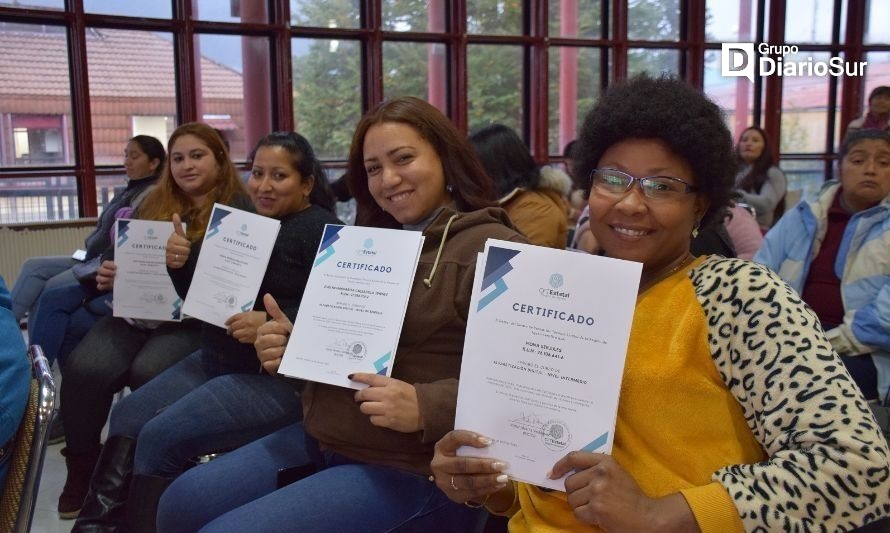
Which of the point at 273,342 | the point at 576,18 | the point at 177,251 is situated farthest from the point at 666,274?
the point at 576,18

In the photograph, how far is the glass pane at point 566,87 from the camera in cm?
823

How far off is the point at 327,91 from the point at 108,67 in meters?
1.97

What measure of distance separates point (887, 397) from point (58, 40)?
6.48 meters

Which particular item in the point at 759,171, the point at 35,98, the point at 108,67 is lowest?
the point at 759,171

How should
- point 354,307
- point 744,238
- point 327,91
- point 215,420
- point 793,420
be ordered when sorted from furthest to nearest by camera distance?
1. point 327,91
2. point 744,238
3. point 215,420
4. point 354,307
5. point 793,420

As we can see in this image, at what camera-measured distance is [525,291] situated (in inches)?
46.2

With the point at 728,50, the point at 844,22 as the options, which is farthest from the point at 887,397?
the point at 844,22

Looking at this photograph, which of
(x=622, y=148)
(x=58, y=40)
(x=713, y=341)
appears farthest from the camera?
(x=58, y=40)

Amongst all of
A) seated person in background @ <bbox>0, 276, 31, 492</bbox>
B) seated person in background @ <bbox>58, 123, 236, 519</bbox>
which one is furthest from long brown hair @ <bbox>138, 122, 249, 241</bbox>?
seated person in background @ <bbox>0, 276, 31, 492</bbox>

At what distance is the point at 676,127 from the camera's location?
125 cm

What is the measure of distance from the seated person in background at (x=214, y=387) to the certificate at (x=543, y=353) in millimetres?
1119

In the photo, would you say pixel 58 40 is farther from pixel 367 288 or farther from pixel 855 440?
pixel 855 440

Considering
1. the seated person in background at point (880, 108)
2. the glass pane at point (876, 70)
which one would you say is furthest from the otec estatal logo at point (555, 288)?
the glass pane at point (876, 70)

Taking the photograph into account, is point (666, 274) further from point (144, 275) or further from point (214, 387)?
point (144, 275)
